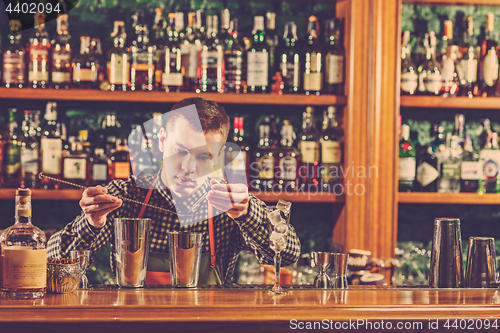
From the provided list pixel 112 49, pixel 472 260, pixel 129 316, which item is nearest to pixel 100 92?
pixel 112 49

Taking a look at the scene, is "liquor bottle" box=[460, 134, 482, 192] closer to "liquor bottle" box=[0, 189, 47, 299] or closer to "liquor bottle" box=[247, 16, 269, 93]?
"liquor bottle" box=[247, 16, 269, 93]

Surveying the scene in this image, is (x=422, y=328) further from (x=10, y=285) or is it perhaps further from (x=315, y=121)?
(x=315, y=121)

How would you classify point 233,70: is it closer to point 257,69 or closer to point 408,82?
point 257,69

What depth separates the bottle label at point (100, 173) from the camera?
2.07 meters

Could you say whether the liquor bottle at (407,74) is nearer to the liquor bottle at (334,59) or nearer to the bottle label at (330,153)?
the liquor bottle at (334,59)

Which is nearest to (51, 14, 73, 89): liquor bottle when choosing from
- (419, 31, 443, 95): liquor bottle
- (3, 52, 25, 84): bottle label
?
(3, 52, 25, 84): bottle label

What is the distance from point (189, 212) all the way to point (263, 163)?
1.93 ft

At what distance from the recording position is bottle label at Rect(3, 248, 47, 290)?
36.2 inches

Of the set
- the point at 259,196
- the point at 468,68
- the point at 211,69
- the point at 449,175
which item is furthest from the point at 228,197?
the point at 468,68

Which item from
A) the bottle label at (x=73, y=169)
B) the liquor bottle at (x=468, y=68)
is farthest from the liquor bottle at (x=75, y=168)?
the liquor bottle at (x=468, y=68)

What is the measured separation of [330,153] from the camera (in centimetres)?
214

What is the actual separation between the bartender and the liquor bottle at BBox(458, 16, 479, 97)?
1.24m

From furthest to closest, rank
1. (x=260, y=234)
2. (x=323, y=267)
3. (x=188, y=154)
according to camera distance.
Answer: (x=188, y=154) → (x=260, y=234) → (x=323, y=267)

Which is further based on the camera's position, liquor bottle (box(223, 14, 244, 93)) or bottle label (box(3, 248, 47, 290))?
liquor bottle (box(223, 14, 244, 93))
